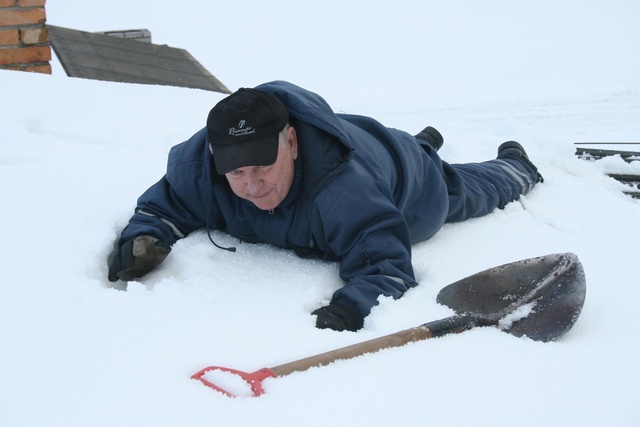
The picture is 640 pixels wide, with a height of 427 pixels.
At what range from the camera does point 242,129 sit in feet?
6.14

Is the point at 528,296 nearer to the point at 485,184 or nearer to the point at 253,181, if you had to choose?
the point at 253,181

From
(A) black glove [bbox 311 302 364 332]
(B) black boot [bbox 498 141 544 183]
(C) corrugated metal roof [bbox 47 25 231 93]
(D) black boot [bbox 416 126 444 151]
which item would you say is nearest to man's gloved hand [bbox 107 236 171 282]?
(A) black glove [bbox 311 302 364 332]

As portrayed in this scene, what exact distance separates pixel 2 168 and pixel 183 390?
1.54 meters

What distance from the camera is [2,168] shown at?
8.29ft

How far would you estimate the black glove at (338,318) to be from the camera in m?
1.77

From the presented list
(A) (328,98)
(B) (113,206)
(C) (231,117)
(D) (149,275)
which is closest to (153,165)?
(B) (113,206)

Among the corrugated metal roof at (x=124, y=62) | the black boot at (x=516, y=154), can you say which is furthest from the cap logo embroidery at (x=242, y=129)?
the corrugated metal roof at (x=124, y=62)

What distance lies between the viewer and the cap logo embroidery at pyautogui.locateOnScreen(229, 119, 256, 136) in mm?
1871

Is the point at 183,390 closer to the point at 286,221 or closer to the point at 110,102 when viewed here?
the point at 286,221

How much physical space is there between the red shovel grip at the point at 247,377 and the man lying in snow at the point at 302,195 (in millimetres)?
373

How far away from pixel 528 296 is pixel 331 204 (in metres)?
0.60

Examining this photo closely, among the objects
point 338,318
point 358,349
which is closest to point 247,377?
point 358,349

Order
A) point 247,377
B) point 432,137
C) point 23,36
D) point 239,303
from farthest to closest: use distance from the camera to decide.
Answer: point 23,36 < point 432,137 < point 239,303 < point 247,377

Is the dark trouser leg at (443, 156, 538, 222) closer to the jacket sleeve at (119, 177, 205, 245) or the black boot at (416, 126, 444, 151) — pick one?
the black boot at (416, 126, 444, 151)
